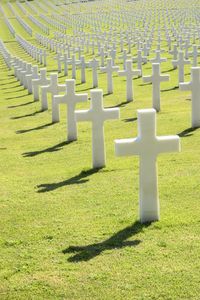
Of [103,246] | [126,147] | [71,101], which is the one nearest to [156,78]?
[71,101]

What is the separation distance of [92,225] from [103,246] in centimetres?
60

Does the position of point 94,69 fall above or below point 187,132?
above

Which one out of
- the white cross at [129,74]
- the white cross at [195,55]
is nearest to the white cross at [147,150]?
the white cross at [129,74]

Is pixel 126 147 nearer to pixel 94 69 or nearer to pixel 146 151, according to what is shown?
pixel 146 151

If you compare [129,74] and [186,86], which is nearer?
[186,86]

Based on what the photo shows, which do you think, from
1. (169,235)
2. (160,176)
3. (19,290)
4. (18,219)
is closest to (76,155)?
(160,176)

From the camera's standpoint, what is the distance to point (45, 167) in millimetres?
9102

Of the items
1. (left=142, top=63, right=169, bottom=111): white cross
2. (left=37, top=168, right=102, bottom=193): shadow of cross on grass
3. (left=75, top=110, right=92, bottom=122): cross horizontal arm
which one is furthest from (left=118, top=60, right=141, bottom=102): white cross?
(left=37, top=168, right=102, bottom=193): shadow of cross on grass

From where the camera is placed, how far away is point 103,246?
224 inches

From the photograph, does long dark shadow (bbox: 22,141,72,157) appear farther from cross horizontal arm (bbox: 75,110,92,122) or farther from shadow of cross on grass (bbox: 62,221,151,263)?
shadow of cross on grass (bbox: 62,221,151,263)

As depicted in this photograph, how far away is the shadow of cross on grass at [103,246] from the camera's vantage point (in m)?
5.51

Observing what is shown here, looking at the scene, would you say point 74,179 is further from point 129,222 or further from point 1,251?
point 1,251

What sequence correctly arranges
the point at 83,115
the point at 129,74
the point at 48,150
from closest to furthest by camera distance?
the point at 83,115 < the point at 48,150 < the point at 129,74

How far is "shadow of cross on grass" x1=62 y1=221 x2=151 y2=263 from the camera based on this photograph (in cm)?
551
